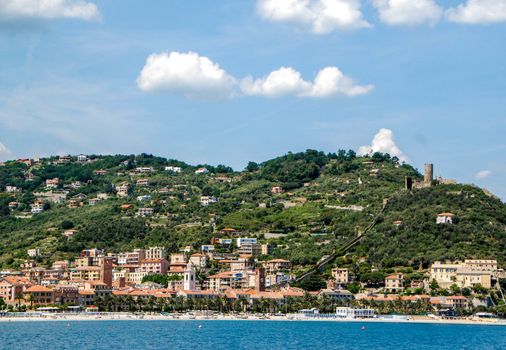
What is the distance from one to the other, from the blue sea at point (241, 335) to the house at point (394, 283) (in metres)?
6.93

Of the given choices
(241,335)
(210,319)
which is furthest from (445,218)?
(241,335)

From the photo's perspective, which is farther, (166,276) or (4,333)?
(166,276)

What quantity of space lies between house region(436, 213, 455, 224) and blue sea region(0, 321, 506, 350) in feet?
71.7

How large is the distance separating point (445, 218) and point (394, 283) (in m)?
16.9

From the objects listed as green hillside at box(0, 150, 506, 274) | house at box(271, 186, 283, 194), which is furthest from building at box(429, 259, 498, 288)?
house at box(271, 186, 283, 194)

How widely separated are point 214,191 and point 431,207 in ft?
203

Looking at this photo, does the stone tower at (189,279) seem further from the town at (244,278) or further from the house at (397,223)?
the house at (397,223)

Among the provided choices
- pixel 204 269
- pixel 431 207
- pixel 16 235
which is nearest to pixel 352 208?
pixel 431 207

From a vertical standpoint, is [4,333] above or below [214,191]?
below

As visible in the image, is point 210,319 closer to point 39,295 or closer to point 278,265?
point 278,265

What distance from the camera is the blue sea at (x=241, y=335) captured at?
2990 inches

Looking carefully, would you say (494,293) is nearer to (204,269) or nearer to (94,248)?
(204,269)

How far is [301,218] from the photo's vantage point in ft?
490

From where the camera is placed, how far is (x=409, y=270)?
119438mm
